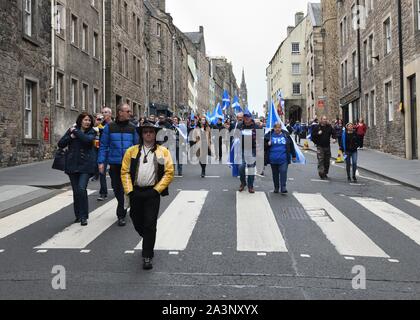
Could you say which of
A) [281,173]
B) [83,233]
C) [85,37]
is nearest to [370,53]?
[85,37]

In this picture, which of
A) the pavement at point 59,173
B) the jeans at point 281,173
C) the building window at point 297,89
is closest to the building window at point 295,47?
the building window at point 297,89

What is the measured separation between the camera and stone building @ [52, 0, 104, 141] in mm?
23125

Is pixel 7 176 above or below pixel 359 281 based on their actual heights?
above

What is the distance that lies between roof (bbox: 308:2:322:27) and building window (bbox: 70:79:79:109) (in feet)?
117

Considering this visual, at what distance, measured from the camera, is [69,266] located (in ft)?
18.9

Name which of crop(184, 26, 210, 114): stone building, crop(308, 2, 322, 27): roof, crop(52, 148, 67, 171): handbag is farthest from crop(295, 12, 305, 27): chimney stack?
crop(52, 148, 67, 171): handbag

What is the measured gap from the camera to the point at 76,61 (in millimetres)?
25531

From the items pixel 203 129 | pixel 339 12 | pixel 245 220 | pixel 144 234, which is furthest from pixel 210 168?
pixel 339 12

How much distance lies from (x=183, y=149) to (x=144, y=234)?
1060 cm

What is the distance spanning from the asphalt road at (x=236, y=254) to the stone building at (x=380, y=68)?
505 inches

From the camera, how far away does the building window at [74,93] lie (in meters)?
24.9

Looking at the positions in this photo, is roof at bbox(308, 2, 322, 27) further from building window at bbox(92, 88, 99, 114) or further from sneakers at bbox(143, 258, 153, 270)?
sneakers at bbox(143, 258, 153, 270)
